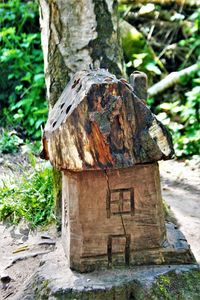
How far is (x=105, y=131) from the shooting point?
2283 mm

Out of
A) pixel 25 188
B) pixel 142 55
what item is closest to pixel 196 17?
pixel 142 55

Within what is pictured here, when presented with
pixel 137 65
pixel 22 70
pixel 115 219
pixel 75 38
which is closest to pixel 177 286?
pixel 115 219

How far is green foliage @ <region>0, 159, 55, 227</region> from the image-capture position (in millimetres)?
3715

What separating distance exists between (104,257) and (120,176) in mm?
409

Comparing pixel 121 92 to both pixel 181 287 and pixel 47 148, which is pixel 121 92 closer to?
pixel 47 148

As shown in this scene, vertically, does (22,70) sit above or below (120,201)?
above

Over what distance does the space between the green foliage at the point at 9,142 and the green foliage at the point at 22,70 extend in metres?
0.25

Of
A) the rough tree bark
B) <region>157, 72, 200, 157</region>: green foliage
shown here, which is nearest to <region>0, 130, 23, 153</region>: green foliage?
<region>157, 72, 200, 157</region>: green foliage

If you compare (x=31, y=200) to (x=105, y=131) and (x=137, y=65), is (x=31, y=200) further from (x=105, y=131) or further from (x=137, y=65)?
(x=137, y=65)

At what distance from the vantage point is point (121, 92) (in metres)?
2.36

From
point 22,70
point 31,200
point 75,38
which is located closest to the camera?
point 75,38

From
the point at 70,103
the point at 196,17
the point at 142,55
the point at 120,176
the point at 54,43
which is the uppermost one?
the point at 196,17

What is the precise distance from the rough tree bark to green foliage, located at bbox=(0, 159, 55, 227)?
0.79 m

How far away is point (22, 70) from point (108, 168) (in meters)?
4.66
